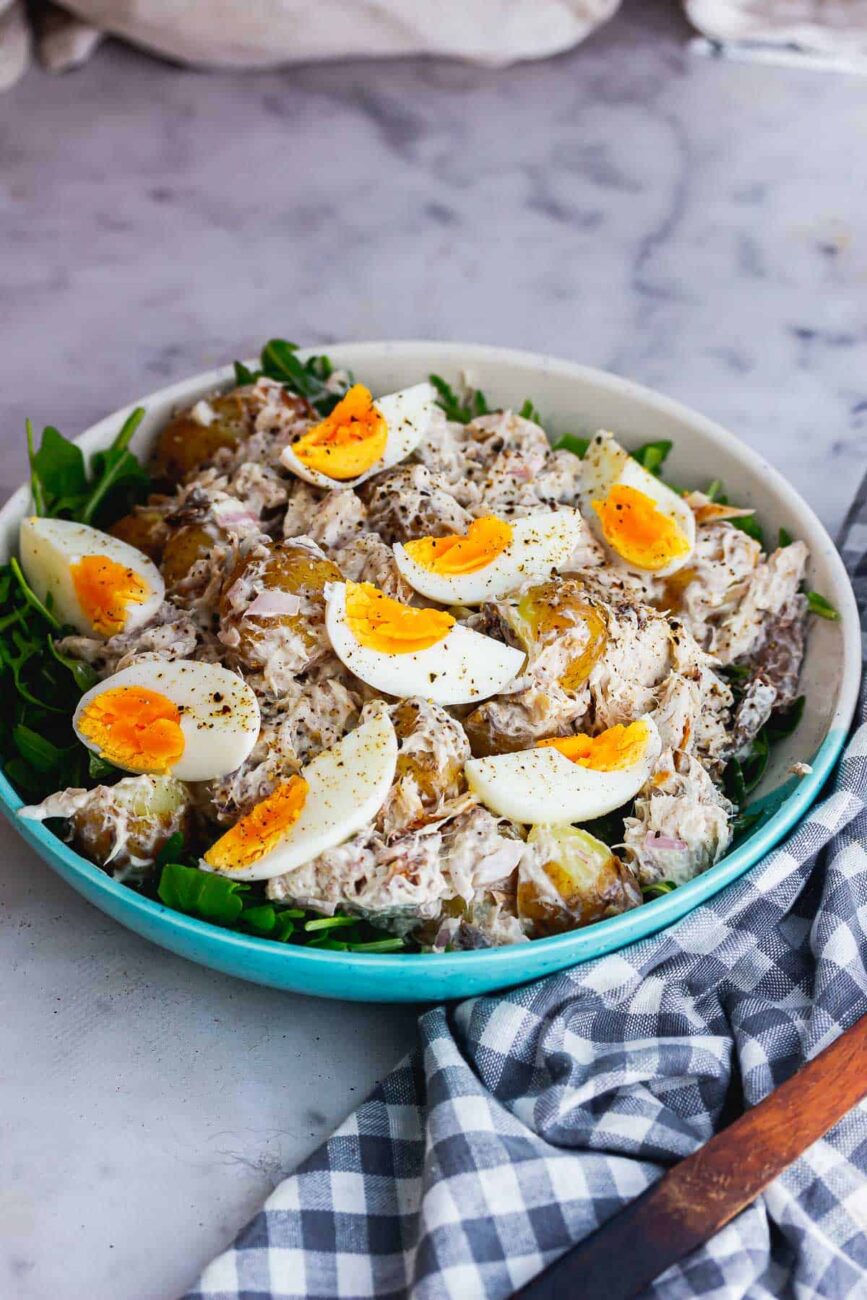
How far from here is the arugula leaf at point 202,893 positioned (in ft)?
7.02

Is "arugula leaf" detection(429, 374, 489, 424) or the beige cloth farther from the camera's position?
the beige cloth

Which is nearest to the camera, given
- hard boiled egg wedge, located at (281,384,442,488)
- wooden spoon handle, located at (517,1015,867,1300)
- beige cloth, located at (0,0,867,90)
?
wooden spoon handle, located at (517,1015,867,1300)

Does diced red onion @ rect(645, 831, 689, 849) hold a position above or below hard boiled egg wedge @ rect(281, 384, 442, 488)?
below

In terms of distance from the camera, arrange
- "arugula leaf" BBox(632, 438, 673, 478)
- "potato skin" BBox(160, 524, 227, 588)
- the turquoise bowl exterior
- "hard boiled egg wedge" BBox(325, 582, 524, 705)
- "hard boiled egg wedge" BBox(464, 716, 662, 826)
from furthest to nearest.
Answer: "arugula leaf" BBox(632, 438, 673, 478)
"potato skin" BBox(160, 524, 227, 588)
"hard boiled egg wedge" BBox(325, 582, 524, 705)
"hard boiled egg wedge" BBox(464, 716, 662, 826)
the turquoise bowl exterior

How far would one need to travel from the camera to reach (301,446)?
273 cm

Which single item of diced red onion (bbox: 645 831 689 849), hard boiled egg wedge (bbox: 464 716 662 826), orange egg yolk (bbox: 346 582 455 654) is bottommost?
diced red onion (bbox: 645 831 689 849)

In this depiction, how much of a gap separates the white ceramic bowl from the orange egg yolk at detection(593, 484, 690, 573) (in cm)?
30

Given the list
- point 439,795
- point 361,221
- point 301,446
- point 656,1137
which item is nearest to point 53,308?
point 361,221

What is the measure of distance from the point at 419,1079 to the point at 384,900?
37 cm

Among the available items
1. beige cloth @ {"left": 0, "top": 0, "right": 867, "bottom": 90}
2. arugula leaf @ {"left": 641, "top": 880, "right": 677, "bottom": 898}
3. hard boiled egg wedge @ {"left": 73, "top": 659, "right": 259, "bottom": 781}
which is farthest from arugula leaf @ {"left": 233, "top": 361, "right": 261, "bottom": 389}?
beige cloth @ {"left": 0, "top": 0, "right": 867, "bottom": 90}

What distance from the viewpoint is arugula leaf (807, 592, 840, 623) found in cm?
264

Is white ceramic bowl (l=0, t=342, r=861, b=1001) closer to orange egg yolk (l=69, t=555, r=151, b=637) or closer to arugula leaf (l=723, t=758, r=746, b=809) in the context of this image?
arugula leaf (l=723, t=758, r=746, b=809)

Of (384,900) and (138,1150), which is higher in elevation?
(384,900)

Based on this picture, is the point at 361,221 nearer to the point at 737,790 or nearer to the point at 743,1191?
the point at 737,790
